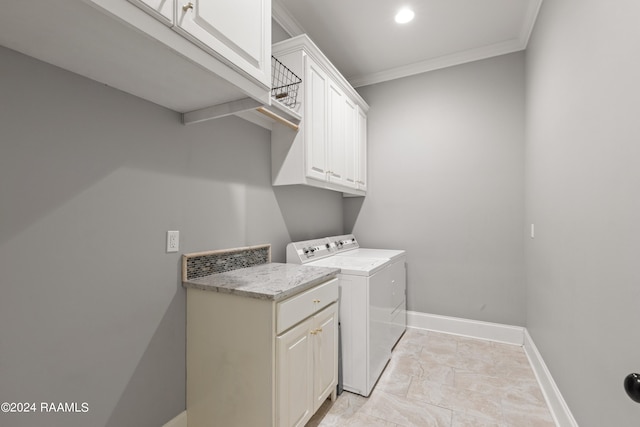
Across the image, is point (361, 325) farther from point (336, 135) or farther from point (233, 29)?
point (233, 29)

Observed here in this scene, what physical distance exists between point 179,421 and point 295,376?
2.27ft

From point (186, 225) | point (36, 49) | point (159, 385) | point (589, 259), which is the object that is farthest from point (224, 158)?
point (589, 259)

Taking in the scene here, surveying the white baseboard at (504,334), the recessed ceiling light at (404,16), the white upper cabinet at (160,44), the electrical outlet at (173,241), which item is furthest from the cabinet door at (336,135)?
the white baseboard at (504,334)

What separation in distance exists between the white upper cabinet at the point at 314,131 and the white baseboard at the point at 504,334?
1.69m

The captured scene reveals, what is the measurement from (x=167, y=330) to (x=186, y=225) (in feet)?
1.80

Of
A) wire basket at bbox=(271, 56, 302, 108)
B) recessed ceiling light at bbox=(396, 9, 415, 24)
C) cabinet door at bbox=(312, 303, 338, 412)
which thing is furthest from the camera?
recessed ceiling light at bbox=(396, 9, 415, 24)

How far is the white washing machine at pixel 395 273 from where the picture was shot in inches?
103

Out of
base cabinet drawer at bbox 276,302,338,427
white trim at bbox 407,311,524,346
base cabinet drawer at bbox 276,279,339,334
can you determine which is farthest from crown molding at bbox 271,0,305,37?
white trim at bbox 407,311,524,346

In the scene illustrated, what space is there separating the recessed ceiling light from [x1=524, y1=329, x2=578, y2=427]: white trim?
286 cm

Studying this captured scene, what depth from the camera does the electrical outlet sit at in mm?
1521

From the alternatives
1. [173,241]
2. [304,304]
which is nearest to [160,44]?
[173,241]

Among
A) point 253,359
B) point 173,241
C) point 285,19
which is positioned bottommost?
point 253,359

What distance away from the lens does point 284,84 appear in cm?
225

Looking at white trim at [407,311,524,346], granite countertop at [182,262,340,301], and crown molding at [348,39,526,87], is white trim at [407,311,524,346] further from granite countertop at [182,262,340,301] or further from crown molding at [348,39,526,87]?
crown molding at [348,39,526,87]
